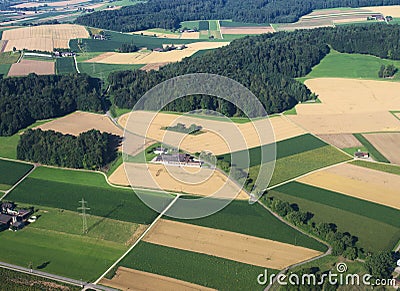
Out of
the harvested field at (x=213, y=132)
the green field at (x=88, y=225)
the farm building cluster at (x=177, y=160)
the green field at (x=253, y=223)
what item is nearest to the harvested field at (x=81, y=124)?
the harvested field at (x=213, y=132)

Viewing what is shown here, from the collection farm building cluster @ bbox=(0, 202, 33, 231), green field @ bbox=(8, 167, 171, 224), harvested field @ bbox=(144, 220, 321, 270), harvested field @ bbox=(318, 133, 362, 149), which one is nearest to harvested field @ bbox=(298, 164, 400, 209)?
harvested field @ bbox=(318, 133, 362, 149)

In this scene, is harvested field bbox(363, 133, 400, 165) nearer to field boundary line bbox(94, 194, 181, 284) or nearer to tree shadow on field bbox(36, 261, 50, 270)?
field boundary line bbox(94, 194, 181, 284)

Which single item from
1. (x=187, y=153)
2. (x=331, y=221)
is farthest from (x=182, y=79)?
(x=331, y=221)

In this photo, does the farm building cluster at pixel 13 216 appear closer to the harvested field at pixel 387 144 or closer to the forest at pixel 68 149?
the forest at pixel 68 149

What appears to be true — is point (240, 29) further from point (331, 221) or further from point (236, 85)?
point (331, 221)

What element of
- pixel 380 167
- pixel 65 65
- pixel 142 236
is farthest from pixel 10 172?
pixel 65 65
